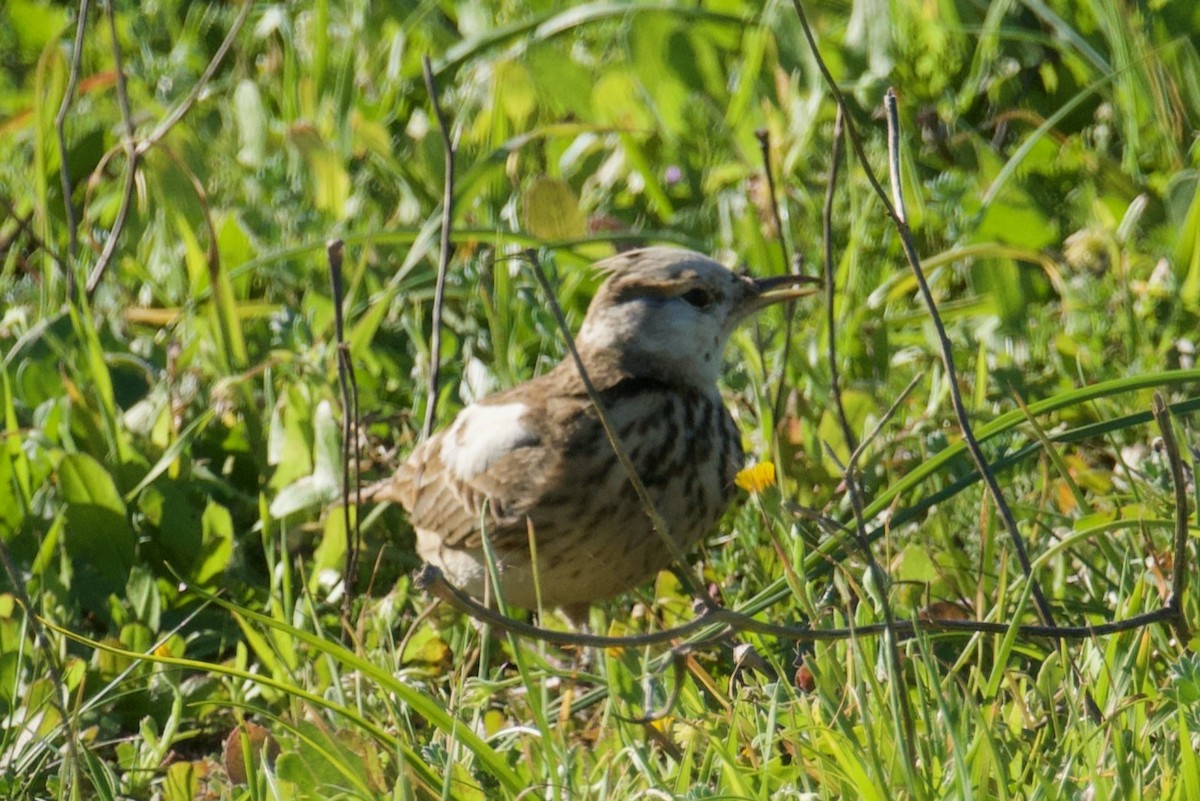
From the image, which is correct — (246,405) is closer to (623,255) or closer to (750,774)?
(623,255)

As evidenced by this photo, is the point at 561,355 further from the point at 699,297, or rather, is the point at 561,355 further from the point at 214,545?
the point at 214,545

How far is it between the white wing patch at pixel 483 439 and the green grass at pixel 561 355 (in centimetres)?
33

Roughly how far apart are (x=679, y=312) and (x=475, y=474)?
2.18ft

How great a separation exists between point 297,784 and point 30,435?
192 centimetres

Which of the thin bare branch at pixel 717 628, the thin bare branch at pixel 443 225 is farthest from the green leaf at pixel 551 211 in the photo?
the thin bare branch at pixel 717 628

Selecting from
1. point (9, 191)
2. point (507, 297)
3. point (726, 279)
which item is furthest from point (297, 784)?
point (9, 191)

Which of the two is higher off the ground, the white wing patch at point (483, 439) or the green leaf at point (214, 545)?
the white wing patch at point (483, 439)

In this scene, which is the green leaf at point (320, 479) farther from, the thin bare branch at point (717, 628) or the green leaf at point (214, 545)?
the thin bare branch at point (717, 628)

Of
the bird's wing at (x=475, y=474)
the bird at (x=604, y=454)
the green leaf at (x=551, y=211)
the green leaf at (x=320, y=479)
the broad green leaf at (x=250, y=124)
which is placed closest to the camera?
the bird at (x=604, y=454)

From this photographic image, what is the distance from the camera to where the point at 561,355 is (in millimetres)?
4691

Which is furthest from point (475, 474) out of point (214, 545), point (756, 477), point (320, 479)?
point (756, 477)

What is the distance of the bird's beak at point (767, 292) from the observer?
13.5 ft

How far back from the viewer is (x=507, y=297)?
476 centimetres

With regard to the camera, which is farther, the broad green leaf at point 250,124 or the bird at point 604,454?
the broad green leaf at point 250,124
